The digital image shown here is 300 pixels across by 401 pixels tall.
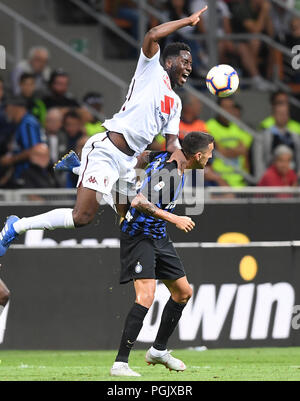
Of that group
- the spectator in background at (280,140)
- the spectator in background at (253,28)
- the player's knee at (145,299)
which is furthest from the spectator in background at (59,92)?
the player's knee at (145,299)

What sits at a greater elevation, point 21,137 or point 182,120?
point 182,120

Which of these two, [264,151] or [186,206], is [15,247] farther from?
[264,151]

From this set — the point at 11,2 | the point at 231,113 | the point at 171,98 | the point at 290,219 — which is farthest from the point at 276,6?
the point at 171,98

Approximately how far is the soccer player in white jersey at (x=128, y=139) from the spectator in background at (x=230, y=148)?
5.63 m

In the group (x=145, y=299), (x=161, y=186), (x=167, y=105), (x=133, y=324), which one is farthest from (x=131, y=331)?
(x=167, y=105)

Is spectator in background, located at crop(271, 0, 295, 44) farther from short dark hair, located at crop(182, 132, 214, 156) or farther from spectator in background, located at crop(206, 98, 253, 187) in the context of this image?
short dark hair, located at crop(182, 132, 214, 156)

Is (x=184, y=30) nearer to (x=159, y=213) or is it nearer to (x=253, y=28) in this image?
(x=253, y=28)

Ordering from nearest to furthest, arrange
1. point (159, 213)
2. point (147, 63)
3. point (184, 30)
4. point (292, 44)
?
point (159, 213) → point (147, 63) → point (184, 30) → point (292, 44)

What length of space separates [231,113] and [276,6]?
311cm

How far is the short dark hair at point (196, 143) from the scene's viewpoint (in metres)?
9.12

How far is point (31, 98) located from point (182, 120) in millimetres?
2075

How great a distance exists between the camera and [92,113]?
15.5m

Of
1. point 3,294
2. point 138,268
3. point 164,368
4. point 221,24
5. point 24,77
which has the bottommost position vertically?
point 164,368

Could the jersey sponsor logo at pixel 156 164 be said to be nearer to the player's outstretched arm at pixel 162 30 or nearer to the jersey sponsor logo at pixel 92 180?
the jersey sponsor logo at pixel 92 180
